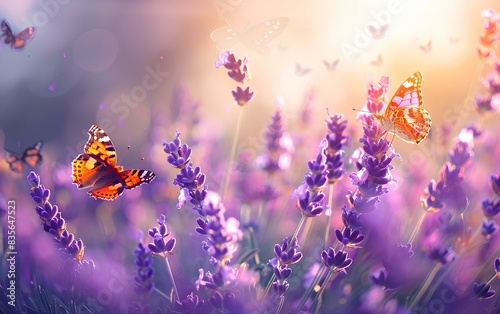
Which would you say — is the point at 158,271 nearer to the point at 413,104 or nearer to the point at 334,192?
the point at 334,192

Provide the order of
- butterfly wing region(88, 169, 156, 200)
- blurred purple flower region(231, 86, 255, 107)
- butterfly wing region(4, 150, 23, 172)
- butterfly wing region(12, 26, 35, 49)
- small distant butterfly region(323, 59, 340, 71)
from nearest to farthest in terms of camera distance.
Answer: butterfly wing region(88, 169, 156, 200)
blurred purple flower region(231, 86, 255, 107)
butterfly wing region(4, 150, 23, 172)
butterfly wing region(12, 26, 35, 49)
small distant butterfly region(323, 59, 340, 71)

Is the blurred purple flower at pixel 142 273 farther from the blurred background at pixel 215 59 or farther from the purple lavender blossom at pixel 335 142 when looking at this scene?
the blurred background at pixel 215 59

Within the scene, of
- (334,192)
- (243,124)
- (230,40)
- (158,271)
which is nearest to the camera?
(158,271)

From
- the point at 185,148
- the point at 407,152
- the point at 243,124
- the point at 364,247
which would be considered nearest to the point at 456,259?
the point at 364,247

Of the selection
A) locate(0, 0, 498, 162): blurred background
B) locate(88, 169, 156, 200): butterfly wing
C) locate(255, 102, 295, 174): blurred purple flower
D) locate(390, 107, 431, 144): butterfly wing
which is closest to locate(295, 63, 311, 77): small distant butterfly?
locate(0, 0, 498, 162): blurred background

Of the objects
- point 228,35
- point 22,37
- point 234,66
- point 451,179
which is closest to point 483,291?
point 451,179

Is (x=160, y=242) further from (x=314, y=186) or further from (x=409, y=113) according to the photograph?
(x=409, y=113)

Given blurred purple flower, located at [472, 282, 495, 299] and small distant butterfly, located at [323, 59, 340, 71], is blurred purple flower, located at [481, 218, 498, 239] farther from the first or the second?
small distant butterfly, located at [323, 59, 340, 71]

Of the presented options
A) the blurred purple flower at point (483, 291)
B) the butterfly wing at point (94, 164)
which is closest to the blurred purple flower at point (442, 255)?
the blurred purple flower at point (483, 291)
